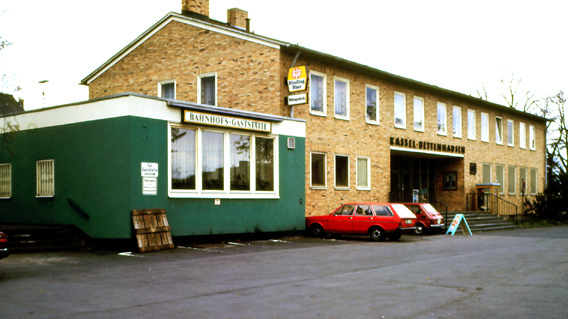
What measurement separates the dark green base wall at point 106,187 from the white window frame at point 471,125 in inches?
742

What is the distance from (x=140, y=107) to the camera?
16.8 meters

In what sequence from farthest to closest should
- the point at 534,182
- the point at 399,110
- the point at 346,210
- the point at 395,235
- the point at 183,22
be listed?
the point at 534,182
the point at 399,110
the point at 183,22
the point at 346,210
the point at 395,235

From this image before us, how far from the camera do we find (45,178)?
60.5 ft

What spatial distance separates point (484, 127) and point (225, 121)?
23005 mm

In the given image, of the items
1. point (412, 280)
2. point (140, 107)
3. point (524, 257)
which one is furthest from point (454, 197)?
point (412, 280)

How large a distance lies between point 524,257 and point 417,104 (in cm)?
1679

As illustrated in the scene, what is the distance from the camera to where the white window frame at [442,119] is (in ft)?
106

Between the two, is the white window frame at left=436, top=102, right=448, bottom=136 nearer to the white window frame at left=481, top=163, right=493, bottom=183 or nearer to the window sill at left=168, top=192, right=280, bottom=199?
the white window frame at left=481, top=163, right=493, bottom=183

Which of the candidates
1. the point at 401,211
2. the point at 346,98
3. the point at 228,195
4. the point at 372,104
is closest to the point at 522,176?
the point at 372,104

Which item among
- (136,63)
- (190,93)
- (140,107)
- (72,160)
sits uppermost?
(136,63)

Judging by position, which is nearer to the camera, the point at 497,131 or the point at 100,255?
the point at 100,255

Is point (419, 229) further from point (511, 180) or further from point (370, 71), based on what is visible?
point (511, 180)

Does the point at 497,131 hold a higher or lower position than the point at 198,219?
higher

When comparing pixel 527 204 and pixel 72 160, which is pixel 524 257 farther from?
pixel 527 204
